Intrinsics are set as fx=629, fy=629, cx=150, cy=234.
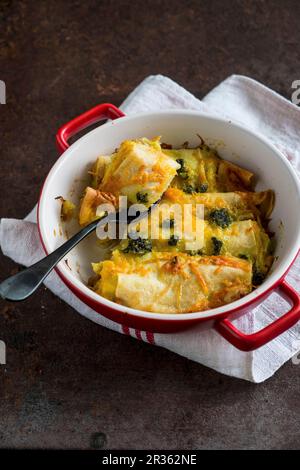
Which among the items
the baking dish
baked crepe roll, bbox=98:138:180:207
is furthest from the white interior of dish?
baked crepe roll, bbox=98:138:180:207

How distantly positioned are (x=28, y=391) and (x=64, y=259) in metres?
0.46

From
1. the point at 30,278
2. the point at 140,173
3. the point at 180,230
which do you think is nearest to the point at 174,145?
the point at 140,173

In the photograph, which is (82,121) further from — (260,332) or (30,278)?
(260,332)

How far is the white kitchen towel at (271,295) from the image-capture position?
197 cm

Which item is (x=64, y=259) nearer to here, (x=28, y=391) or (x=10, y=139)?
(x=28, y=391)

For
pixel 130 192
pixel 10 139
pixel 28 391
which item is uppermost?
pixel 130 192

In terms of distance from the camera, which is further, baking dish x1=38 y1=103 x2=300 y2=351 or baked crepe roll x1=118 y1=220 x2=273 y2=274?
baked crepe roll x1=118 y1=220 x2=273 y2=274

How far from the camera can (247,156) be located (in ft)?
6.91

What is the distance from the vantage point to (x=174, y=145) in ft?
7.18

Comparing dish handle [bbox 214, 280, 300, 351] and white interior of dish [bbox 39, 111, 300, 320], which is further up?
white interior of dish [bbox 39, 111, 300, 320]

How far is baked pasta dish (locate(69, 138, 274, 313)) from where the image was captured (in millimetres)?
1798

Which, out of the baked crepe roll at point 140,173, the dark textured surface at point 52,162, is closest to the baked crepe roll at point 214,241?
the baked crepe roll at point 140,173

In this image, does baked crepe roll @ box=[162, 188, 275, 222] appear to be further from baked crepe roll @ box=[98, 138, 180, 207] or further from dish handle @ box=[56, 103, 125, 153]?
dish handle @ box=[56, 103, 125, 153]

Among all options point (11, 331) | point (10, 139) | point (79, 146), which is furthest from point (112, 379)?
point (10, 139)
